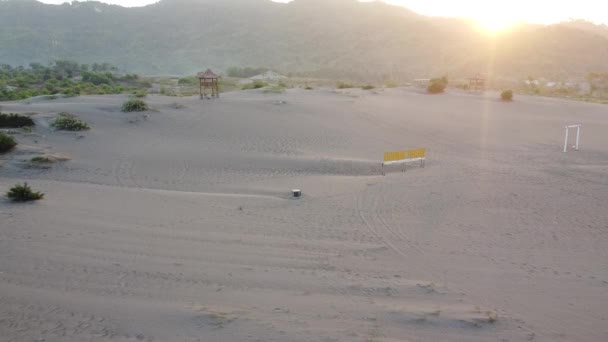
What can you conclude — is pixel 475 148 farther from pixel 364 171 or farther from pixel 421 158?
pixel 364 171

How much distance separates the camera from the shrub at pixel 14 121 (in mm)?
18906

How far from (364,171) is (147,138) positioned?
33.1 feet

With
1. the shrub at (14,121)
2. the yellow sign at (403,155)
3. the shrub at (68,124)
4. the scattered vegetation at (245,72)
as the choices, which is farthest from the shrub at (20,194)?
the scattered vegetation at (245,72)

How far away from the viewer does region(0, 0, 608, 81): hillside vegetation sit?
259ft

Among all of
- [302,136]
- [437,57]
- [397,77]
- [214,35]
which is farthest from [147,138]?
[214,35]

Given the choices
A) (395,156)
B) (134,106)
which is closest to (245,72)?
(134,106)

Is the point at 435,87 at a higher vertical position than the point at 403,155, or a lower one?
higher

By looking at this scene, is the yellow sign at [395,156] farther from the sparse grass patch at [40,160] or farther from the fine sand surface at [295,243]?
the sparse grass patch at [40,160]

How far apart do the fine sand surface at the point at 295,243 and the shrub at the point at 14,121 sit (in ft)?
2.20

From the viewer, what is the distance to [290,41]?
10612 cm

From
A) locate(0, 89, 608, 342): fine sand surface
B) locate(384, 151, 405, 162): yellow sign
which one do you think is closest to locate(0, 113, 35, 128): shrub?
locate(0, 89, 608, 342): fine sand surface

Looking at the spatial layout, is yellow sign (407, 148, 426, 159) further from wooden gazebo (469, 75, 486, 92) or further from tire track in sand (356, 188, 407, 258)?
wooden gazebo (469, 75, 486, 92)

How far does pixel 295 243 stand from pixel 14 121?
15817 millimetres

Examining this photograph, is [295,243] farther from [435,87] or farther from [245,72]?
[245,72]
